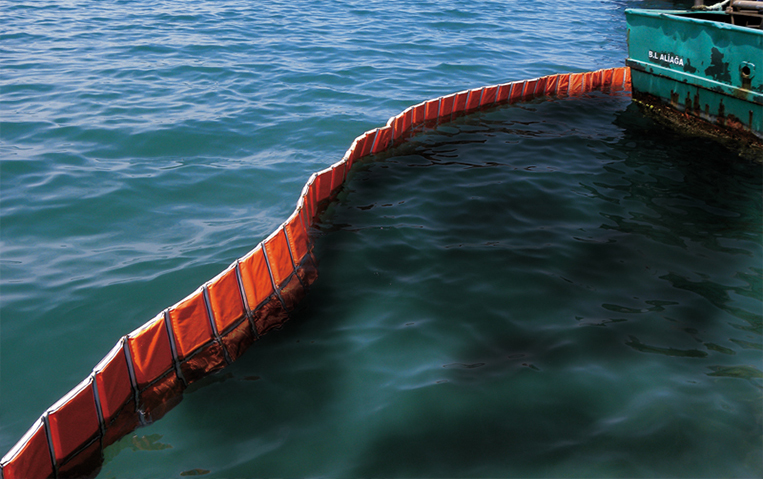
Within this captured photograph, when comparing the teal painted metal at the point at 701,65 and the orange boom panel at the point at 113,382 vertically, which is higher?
Result: the teal painted metal at the point at 701,65

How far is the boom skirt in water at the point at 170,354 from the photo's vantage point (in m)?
3.56

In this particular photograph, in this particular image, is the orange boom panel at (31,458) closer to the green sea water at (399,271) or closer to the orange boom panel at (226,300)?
the green sea water at (399,271)

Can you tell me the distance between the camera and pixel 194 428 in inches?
161

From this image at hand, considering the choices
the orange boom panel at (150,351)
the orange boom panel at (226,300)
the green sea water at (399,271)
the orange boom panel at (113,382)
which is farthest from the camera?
the orange boom panel at (226,300)

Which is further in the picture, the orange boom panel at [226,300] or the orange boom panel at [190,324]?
the orange boom panel at [226,300]

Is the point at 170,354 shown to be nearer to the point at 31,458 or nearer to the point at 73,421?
the point at 73,421

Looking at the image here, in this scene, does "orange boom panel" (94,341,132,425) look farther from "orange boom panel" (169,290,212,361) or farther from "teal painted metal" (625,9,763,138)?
"teal painted metal" (625,9,763,138)

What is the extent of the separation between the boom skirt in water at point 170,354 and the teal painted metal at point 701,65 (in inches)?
273

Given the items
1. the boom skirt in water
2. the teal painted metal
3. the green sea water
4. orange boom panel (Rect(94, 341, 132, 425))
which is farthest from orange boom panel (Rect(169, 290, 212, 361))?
the teal painted metal

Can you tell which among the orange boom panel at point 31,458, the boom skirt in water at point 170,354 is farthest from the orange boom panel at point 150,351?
the orange boom panel at point 31,458

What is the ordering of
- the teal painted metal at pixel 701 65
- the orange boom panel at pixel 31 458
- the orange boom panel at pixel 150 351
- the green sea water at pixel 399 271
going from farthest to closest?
the teal painted metal at pixel 701 65 < the orange boom panel at pixel 150 351 < the green sea water at pixel 399 271 < the orange boom panel at pixel 31 458

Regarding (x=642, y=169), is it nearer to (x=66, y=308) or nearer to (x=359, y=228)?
(x=359, y=228)

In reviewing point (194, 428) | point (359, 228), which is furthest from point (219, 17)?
point (194, 428)

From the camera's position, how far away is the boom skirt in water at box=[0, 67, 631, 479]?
11.7 feet
